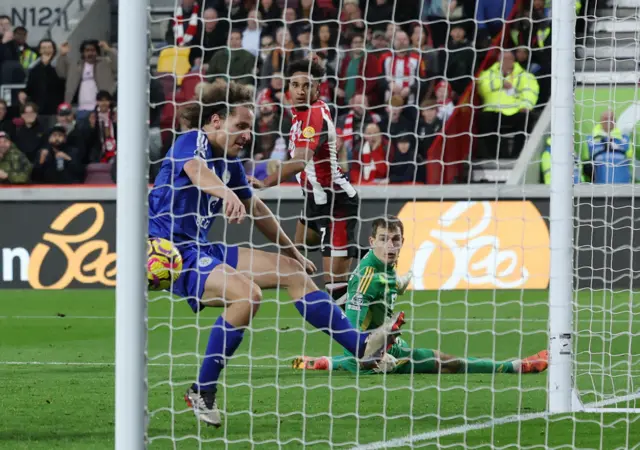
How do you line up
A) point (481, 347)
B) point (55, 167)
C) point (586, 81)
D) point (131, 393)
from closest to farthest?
point (131, 393)
point (481, 347)
point (586, 81)
point (55, 167)

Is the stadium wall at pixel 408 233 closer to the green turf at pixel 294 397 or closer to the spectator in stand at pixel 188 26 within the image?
the spectator in stand at pixel 188 26

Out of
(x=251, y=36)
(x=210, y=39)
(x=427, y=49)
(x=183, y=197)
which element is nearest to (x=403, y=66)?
(x=427, y=49)

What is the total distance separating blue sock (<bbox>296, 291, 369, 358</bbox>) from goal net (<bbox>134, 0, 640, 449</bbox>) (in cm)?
21

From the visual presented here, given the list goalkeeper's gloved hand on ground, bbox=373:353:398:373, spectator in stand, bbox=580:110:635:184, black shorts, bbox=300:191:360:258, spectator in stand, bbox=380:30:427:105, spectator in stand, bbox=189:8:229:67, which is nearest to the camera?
goalkeeper's gloved hand on ground, bbox=373:353:398:373

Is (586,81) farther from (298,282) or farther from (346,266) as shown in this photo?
(298,282)

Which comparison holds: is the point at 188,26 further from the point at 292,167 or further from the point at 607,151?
the point at 292,167

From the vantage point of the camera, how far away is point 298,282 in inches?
231

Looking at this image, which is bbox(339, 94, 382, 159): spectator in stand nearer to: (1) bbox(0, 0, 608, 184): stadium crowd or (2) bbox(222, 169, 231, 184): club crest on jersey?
(1) bbox(0, 0, 608, 184): stadium crowd

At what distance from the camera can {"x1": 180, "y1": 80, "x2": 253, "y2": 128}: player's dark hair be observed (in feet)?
→ 18.6

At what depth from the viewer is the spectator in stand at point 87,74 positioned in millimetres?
16031

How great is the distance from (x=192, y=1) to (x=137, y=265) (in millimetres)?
9335

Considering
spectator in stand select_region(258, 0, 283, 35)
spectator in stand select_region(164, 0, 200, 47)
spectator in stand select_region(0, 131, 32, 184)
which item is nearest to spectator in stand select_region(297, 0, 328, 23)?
spectator in stand select_region(258, 0, 283, 35)

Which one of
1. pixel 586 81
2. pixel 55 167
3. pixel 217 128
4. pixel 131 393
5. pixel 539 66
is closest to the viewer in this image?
pixel 131 393

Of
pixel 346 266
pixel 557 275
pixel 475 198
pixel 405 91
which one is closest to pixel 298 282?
pixel 557 275
